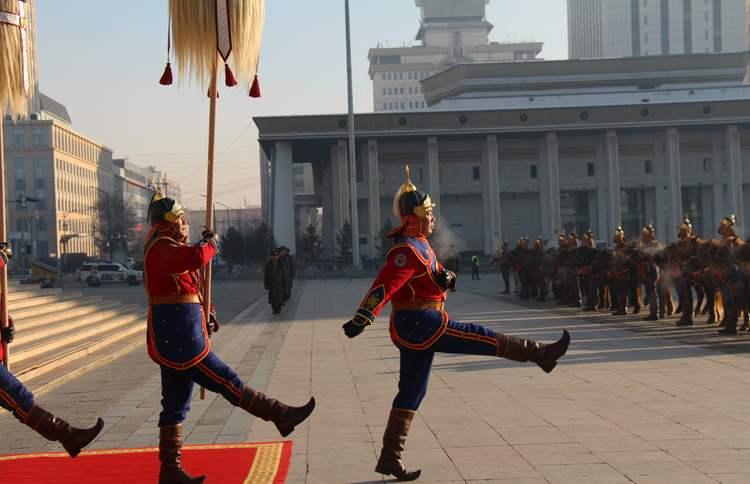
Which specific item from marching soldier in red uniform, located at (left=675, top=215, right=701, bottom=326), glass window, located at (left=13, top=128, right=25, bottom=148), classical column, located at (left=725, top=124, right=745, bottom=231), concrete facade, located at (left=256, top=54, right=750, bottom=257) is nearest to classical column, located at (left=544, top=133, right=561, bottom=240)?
concrete facade, located at (left=256, top=54, right=750, bottom=257)

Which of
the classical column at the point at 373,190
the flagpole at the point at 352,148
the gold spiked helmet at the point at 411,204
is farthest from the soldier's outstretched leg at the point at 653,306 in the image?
the classical column at the point at 373,190

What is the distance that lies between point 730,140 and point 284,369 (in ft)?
236

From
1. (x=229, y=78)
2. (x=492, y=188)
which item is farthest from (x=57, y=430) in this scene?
(x=492, y=188)

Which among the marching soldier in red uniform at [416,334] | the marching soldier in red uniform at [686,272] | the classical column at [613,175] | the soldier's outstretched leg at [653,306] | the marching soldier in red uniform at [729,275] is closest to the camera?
the marching soldier in red uniform at [416,334]

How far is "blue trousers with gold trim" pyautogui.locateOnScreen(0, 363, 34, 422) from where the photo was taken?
21.3 feet

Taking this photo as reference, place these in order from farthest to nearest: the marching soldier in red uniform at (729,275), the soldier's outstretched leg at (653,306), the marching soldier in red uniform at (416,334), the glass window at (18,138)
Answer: the glass window at (18,138)
the soldier's outstretched leg at (653,306)
the marching soldier in red uniform at (729,275)
the marching soldier in red uniform at (416,334)

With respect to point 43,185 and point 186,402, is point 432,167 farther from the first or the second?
point 186,402

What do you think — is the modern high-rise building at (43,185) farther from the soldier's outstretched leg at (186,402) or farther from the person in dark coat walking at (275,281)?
the soldier's outstretched leg at (186,402)

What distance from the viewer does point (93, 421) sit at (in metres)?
9.76

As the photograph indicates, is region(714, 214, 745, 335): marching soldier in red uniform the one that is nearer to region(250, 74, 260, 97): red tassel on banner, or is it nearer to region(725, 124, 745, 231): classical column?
region(250, 74, 260, 97): red tassel on banner

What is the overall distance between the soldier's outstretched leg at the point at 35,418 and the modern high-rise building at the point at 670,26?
147178 millimetres

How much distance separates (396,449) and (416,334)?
0.79 meters

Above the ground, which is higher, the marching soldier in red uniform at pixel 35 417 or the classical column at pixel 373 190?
the classical column at pixel 373 190

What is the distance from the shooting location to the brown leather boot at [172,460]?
6449 millimetres
